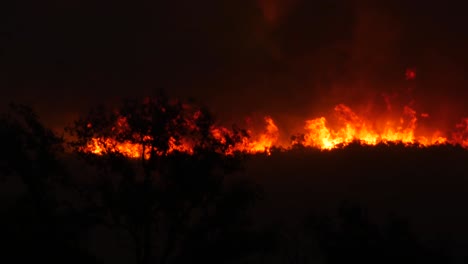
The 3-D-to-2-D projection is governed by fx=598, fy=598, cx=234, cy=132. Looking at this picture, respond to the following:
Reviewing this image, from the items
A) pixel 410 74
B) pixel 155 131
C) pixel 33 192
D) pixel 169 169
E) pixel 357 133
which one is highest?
pixel 410 74

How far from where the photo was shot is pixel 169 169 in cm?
1720

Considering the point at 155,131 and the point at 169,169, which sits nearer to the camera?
the point at 155,131

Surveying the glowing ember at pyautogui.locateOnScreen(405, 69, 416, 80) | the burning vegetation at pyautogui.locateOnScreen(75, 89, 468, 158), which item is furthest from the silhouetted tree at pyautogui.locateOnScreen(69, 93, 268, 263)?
the glowing ember at pyautogui.locateOnScreen(405, 69, 416, 80)

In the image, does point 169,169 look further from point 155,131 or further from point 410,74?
point 410,74

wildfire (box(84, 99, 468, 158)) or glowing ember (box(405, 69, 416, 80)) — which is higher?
glowing ember (box(405, 69, 416, 80))

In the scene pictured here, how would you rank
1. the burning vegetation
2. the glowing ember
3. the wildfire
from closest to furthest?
the burning vegetation, the wildfire, the glowing ember

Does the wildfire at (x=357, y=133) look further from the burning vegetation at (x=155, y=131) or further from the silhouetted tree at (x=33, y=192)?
the silhouetted tree at (x=33, y=192)

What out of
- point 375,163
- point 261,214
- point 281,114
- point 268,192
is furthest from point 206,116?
point 281,114

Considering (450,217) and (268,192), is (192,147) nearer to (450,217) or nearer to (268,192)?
(268,192)

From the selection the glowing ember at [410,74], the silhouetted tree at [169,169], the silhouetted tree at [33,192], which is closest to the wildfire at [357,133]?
the glowing ember at [410,74]

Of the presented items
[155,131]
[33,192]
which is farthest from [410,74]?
[33,192]

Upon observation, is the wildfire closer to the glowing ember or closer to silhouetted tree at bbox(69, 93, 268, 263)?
the glowing ember

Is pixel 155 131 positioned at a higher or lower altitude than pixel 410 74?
lower

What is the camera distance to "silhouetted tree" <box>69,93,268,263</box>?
56.0 ft
